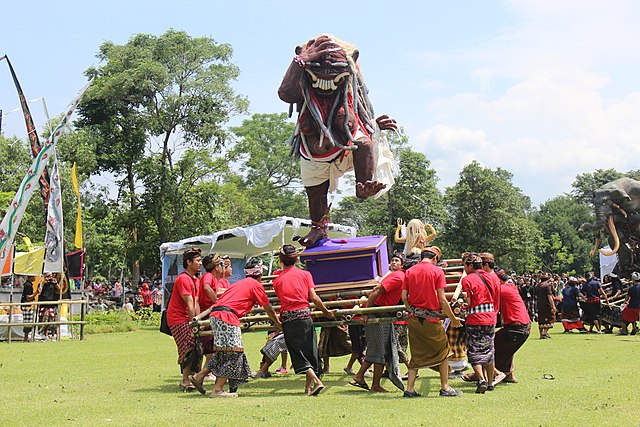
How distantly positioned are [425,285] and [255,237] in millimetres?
11336

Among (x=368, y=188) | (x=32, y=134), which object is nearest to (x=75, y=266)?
(x=32, y=134)

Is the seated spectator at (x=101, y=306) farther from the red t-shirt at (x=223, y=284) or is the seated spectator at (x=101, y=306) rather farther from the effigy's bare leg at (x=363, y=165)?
the effigy's bare leg at (x=363, y=165)

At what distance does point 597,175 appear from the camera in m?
64.0

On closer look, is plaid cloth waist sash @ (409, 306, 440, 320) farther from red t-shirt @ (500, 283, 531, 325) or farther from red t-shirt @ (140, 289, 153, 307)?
red t-shirt @ (140, 289, 153, 307)

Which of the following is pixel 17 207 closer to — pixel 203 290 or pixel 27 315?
pixel 203 290

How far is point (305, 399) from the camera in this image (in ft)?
25.5

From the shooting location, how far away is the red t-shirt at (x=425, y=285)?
783cm

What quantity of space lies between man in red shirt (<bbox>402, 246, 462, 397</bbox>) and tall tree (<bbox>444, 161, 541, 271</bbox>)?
111 feet

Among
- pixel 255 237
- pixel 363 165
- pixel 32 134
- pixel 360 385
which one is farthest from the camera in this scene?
pixel 255 237

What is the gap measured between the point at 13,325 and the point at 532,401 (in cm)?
1280

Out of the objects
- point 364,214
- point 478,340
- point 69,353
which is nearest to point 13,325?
point 69,353

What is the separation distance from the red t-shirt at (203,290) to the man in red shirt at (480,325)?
2964mm

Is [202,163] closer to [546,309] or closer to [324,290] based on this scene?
[546,309]

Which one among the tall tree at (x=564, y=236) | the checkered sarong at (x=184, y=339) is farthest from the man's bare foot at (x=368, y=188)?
the tall tree at (x=564, y=236)
